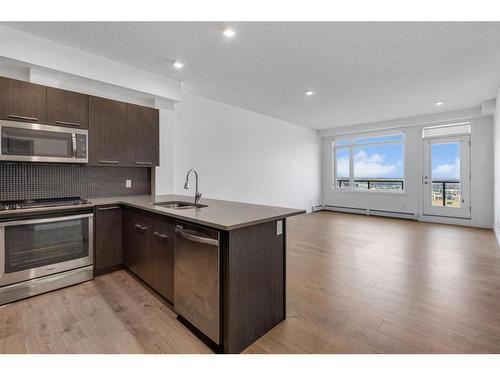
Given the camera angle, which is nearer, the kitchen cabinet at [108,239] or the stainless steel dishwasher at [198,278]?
the stainless steel dishwasher at [198,278]

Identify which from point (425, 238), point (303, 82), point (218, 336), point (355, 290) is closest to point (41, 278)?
point (218, 336)

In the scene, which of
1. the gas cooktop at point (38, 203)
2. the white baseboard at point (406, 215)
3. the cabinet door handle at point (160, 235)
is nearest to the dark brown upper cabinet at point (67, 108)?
the gas cooktop at point (38, 203)

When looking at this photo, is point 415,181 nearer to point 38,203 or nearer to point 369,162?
point 369,162

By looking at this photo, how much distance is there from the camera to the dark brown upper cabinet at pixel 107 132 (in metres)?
2.96

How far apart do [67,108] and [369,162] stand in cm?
727

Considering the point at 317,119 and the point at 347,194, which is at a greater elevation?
the point at 317,119

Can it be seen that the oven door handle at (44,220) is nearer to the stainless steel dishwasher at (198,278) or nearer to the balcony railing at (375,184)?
the stainless steel dishwasher at (198,278)

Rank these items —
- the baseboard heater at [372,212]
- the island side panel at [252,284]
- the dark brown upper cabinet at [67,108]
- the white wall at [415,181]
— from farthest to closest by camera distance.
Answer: the baseboard heater at [372,212]
the white wall at [415,181]
the dark brown upper cabinet at [67,108]
the island side panel at [252,284]

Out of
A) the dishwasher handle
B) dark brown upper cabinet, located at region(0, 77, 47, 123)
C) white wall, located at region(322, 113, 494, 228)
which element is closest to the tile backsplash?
dark brown upper cabinet, located at region(0, 77, 47, 123)

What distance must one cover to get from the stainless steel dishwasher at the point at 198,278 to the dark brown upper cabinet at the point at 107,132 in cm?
175

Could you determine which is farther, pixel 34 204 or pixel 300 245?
pixel 300 245

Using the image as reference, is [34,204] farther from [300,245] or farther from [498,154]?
[498,154]

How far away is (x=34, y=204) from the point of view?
2559 mm
